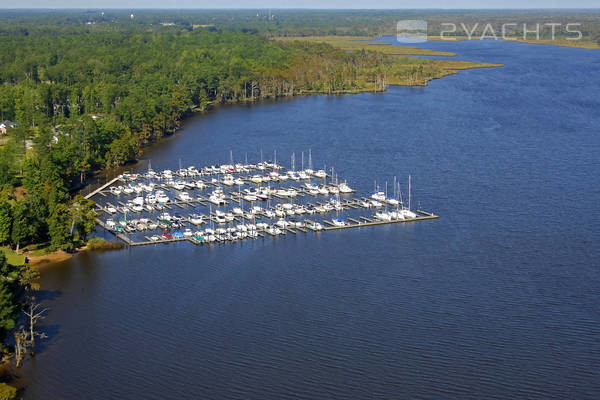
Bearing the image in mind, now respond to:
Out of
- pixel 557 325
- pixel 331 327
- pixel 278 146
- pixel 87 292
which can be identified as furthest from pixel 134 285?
pixel 278 146

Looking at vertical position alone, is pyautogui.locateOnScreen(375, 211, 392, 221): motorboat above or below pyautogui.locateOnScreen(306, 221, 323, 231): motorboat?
above

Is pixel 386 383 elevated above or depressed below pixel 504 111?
below

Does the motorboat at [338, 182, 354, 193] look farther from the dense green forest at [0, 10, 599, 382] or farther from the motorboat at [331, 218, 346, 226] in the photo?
the dense green forest at [0, 10, 599, 382]

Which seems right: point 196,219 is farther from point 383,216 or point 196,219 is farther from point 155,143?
point 155,143

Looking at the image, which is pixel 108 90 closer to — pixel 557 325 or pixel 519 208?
pixel 519 208

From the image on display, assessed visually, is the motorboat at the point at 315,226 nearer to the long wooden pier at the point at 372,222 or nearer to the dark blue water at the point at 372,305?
the long wooden pier at the point at 372,222

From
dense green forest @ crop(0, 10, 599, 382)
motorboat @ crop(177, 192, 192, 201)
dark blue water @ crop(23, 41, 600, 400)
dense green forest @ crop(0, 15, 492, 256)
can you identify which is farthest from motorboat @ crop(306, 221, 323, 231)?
dense green forest @ crop(0, 15, 492, 256)
